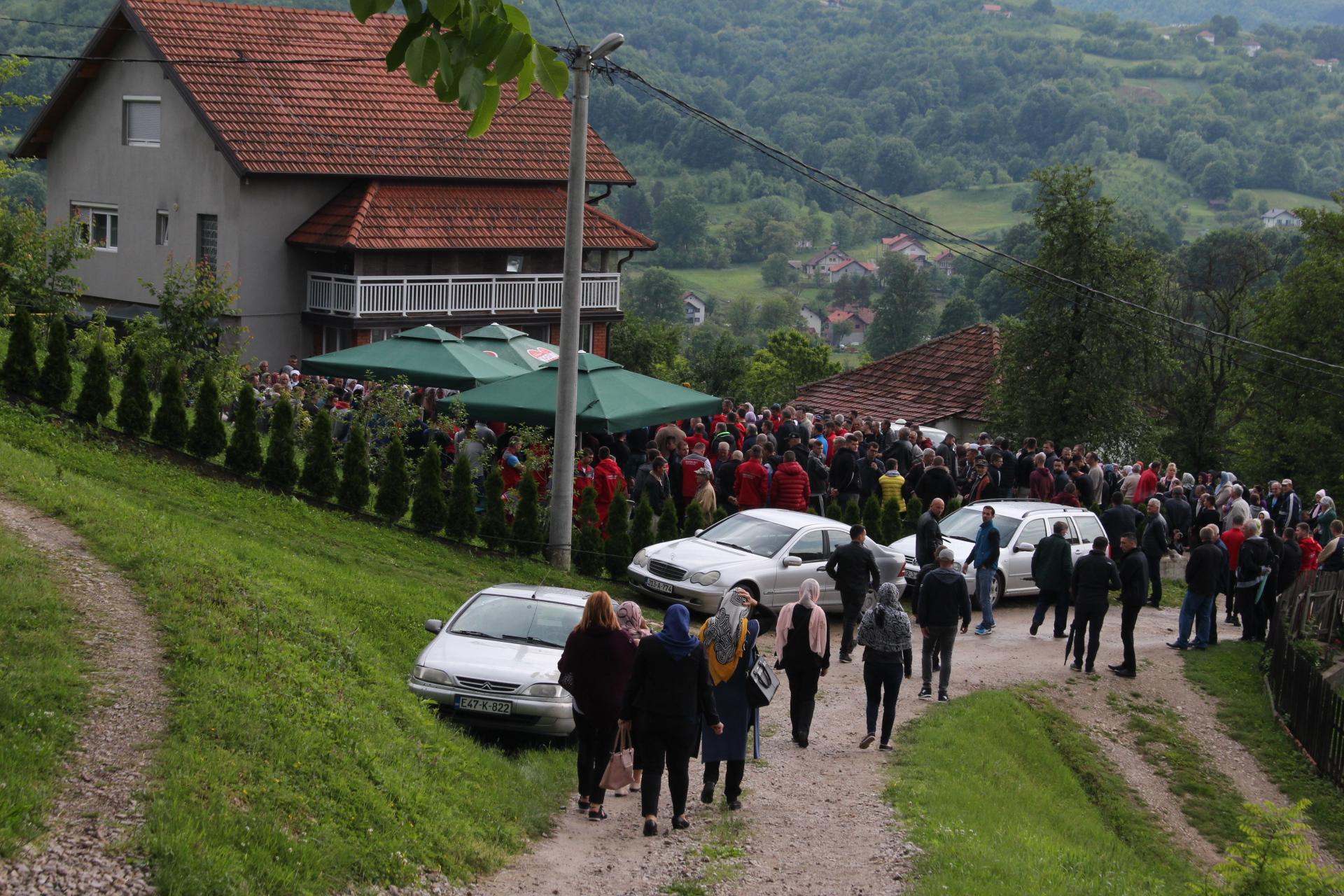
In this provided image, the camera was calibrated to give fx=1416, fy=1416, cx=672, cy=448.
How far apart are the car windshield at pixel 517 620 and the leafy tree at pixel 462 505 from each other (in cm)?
529

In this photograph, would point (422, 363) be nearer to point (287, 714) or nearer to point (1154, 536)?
point (1154, 536)

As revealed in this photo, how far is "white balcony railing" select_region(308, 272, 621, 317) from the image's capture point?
116 ft

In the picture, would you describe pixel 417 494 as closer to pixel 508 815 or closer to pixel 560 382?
pixel 560 382

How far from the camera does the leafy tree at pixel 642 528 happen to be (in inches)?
732

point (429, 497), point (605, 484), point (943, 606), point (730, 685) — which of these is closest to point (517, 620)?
point (730, 685)

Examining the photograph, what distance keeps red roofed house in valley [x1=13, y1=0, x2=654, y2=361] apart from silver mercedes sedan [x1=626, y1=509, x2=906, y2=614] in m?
16.8

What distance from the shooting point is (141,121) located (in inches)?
1476

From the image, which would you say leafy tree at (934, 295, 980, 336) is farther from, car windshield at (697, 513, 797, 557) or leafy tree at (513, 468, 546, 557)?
leafy tree at (513, 468, 546, 557)

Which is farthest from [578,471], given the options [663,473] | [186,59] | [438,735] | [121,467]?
[186,59]

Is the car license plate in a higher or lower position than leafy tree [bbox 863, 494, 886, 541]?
lower

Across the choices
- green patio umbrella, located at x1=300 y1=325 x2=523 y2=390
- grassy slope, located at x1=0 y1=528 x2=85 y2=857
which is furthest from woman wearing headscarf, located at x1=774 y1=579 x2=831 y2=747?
green patio umbrella, located at x1=300 y1=325 x2=523 y2=390

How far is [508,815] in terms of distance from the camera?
9555 millimetres

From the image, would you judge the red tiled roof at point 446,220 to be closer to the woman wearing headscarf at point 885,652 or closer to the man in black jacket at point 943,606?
the man in black jacket at point 943,606

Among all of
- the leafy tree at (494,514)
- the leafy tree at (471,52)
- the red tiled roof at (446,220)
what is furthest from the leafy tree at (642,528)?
the red tiled roof at (446,220)
